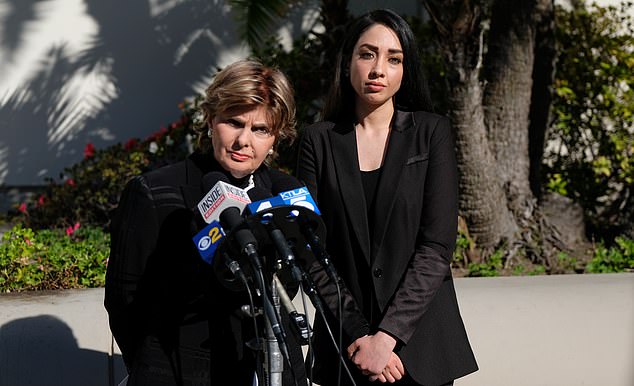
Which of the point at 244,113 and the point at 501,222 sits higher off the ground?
the point at 244,113

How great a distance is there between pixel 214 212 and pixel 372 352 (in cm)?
84

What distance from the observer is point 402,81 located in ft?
10.4

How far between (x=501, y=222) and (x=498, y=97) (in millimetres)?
988

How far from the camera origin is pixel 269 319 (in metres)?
2.19

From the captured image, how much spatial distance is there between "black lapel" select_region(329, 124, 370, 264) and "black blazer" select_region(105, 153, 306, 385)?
551mm

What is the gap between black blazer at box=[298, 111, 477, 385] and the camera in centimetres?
301

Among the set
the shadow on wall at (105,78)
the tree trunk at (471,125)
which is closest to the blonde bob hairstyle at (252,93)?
the tree trunk at (471,125)

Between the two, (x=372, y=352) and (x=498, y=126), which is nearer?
(x=372, y=352)

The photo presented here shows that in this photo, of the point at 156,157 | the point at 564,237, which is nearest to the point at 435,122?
the point at 564,237

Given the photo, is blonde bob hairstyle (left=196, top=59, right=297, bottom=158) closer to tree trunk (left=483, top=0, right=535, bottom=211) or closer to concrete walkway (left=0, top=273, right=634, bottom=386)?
concrete walkway (left=0, top=273, right=634, bottom=386)

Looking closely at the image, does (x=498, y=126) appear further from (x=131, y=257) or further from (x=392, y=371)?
(x=131, y=257)

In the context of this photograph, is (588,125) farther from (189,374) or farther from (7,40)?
(189,374)

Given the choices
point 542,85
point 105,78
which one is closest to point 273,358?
point 542,85

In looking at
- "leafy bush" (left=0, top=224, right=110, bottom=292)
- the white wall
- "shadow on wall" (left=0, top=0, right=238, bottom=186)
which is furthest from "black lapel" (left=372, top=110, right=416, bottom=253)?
"shadow on wall" (left=0, top=0, right=238, bottom=186)
